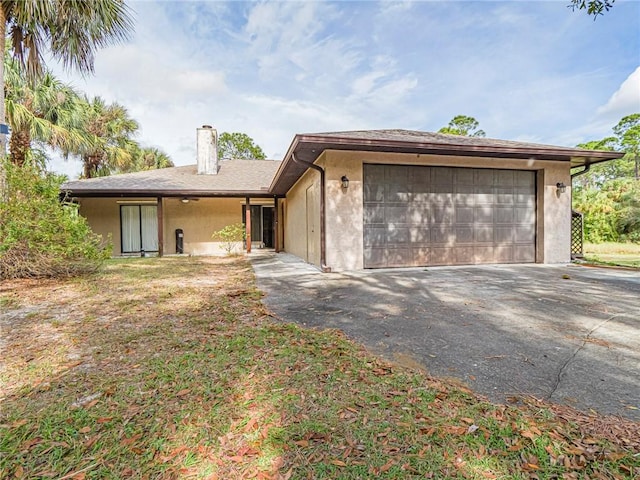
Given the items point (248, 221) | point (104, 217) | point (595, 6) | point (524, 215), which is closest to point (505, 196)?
point (524, 215)

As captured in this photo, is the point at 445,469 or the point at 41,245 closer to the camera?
the point at 445,469

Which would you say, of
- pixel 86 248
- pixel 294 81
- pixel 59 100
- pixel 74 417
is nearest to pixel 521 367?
pixel 74 417

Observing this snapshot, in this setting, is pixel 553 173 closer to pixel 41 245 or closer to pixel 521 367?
pixel 521 367

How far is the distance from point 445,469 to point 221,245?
475 inches

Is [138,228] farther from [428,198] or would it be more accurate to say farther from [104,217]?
[428,198]

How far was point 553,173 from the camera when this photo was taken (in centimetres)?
750

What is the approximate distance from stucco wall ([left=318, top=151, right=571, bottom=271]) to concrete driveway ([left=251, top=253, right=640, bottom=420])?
110 centimetres

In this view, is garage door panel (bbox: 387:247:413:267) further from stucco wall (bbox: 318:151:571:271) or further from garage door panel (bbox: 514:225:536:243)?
garage door panel (bbox: 514:225:536:243)

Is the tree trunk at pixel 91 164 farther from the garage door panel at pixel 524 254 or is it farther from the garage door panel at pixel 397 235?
the garage door panel at pixel 524 254

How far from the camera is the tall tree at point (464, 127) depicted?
27.9m

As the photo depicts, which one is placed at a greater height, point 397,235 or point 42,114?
point 42,114

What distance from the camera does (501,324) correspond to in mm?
3051

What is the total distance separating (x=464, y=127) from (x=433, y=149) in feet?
84.2

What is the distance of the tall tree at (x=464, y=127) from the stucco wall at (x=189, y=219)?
76.1 ft
